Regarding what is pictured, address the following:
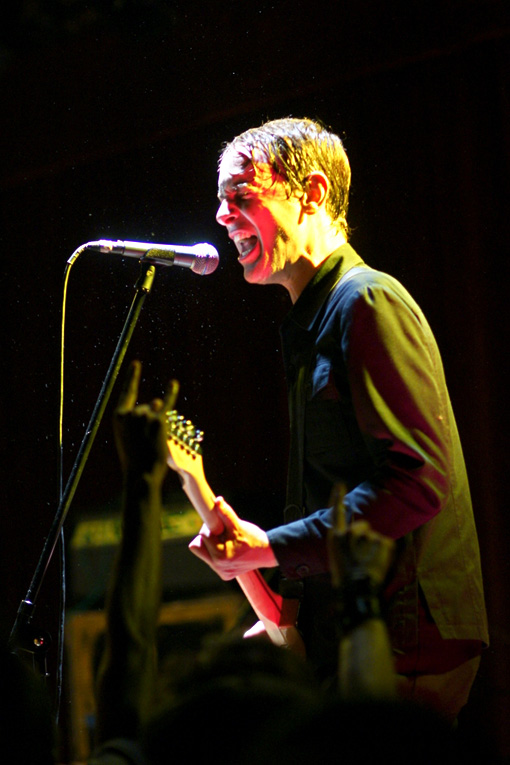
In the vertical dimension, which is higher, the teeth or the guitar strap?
the teeth

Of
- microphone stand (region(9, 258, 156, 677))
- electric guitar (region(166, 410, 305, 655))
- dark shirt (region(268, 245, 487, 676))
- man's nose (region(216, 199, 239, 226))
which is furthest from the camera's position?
man's nose (region(216, 199, 239, 226))

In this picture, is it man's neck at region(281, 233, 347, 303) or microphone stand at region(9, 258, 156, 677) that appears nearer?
microphone stand at region(9, 258, 156, 677)

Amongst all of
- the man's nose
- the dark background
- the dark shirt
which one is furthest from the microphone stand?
the dark background

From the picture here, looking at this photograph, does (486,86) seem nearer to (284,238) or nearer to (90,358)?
(284,238)

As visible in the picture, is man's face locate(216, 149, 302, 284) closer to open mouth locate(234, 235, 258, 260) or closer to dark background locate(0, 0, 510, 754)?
open mouth locate(234, 235, 258, 260)

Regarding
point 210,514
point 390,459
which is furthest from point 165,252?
point 390,459

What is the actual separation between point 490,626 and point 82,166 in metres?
2.83

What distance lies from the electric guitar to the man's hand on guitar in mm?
20

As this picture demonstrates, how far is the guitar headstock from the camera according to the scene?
190 cm

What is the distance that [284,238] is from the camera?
2.30 meters

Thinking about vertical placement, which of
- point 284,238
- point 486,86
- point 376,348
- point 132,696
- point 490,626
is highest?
point 486,86

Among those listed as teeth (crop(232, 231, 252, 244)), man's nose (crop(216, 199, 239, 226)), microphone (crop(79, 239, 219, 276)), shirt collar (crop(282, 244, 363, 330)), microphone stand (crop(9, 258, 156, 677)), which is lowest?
microphone stand (crop(9, 258, 156, 677))

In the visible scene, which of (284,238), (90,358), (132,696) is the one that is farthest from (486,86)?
(132,696)

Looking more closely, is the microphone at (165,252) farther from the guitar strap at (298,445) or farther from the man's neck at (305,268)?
the guitar strap at (298,445)
